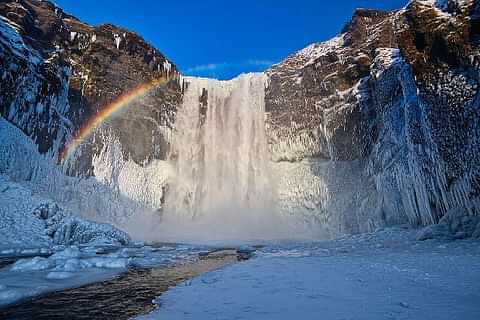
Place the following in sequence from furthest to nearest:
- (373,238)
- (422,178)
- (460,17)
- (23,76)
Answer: (23,76) → (422,178) → (373,238) → (460,17)

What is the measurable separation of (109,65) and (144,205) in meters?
12.4

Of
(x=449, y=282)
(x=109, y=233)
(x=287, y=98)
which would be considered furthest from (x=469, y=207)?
(x=287, y=98)

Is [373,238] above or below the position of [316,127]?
below

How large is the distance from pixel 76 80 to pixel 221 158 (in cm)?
1395

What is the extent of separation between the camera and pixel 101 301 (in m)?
3.99

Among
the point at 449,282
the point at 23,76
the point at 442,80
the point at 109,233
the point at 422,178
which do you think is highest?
the point at 23,76

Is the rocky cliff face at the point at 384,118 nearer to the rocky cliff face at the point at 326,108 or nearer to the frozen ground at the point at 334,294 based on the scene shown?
the rocky cliff face at the point at 326,108

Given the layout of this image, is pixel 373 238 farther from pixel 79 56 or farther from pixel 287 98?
pixel 79 56

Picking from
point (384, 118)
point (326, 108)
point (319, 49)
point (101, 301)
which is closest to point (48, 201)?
point (101, 301)

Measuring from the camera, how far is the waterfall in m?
29.3

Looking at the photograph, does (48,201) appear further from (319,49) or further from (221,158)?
(319,49)

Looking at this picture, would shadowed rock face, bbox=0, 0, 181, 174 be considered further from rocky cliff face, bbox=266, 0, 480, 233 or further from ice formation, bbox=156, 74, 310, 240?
rocky cliff face, bbox=266, 0, 480, 233

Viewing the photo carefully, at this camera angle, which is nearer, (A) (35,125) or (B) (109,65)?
(A) (35,125)

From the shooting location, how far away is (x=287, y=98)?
28594 millimetres
